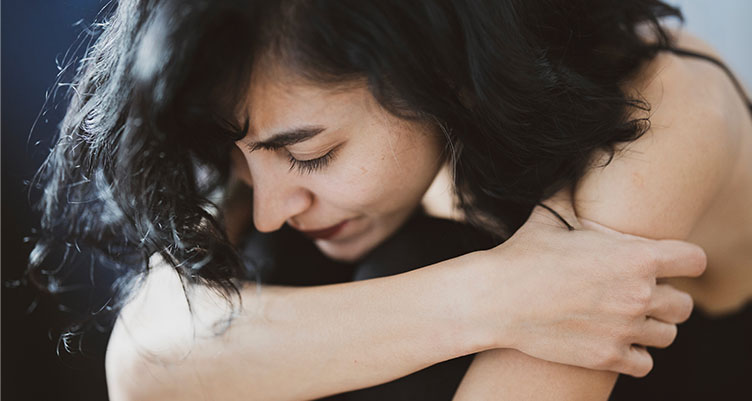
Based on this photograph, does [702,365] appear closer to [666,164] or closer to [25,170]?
[666,164]

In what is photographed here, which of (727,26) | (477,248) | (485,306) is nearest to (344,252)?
(477,248)

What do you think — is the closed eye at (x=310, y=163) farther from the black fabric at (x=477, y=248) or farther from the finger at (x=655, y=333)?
the finger at (x=655, y=333)

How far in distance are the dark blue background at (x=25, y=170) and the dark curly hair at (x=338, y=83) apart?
0.46m

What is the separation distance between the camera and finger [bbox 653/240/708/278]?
0.91m

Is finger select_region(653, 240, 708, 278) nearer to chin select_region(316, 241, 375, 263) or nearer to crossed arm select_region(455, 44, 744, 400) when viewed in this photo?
crossed arm select_region(455, 44, 744, 400)

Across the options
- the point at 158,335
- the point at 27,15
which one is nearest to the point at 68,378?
the point at 158,335

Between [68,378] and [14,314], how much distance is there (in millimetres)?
216

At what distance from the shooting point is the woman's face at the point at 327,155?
85cm

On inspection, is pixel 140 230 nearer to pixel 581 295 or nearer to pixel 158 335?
pixel 158 335

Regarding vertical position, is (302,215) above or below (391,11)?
below

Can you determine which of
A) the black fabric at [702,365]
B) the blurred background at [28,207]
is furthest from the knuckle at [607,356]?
the blurred background at [28,207]

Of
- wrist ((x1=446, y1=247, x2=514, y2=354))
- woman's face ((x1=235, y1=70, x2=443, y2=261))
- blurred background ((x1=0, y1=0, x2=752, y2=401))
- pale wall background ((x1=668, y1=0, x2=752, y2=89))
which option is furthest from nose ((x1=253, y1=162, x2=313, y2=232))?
pale wall background ((x1=668, y1=0, x2=752, y2=89))

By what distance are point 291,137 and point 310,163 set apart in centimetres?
6

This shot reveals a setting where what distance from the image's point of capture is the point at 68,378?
5.47 ft
